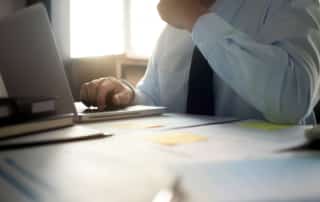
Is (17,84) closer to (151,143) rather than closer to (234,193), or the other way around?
(151,143)

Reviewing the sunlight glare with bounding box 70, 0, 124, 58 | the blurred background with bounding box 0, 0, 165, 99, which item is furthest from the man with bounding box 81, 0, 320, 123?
the sunlight glare with bounding box 70, 0, 124, 58

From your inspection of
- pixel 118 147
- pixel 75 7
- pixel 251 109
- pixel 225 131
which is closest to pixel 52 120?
pixel 118 147

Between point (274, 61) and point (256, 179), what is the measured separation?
0.57 m

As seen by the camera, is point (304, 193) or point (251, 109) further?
point (251, 109)

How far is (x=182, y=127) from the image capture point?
85cm

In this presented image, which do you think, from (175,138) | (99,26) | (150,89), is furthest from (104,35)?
(175,138)

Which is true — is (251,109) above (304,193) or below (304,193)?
below

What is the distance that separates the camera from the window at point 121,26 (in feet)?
10.1

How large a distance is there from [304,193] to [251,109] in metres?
0.80

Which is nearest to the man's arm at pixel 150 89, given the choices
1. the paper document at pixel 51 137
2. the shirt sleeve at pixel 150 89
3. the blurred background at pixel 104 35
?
the shirt sleeve at pixel 150 89

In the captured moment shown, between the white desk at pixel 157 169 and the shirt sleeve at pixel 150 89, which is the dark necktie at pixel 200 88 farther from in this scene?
the white desk at pixel 157 169

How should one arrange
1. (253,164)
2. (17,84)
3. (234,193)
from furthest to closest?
(17,84) → (253,164) → (234,193)

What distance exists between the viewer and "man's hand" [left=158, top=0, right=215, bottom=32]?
3.57 feet

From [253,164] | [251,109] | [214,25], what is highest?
[214,25]
